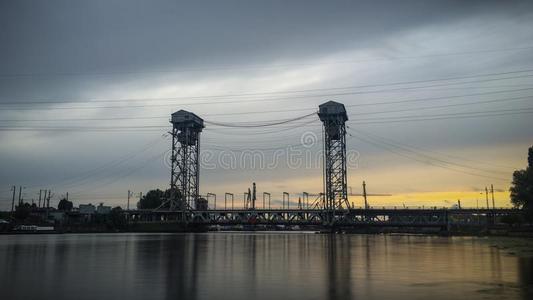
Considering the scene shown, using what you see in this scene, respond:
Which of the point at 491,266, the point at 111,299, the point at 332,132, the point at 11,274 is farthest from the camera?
the point at 332,132

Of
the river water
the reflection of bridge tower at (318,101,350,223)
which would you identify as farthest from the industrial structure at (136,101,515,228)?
the river water

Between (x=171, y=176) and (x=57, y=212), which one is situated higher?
(x=171, y=176)

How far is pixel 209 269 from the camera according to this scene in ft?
91.0

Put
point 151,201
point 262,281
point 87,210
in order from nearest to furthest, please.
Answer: point 262,281
point 87,210
point 151,201

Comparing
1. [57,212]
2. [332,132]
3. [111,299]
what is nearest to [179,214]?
[57,212]

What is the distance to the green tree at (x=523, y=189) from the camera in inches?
3558

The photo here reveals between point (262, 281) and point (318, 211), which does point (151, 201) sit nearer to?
point (318, 211)

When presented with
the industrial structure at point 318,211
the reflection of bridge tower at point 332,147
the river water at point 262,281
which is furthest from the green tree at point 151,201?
the river water at point 262,281

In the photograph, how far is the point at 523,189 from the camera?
304ft

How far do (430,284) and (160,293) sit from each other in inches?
470

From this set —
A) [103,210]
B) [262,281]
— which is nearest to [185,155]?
[103,210]

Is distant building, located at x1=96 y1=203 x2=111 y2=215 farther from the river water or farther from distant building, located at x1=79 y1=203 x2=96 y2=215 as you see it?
the river water

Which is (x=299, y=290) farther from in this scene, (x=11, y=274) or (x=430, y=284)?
(x=11, y=274)

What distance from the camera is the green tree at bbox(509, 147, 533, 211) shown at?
3558 inches
